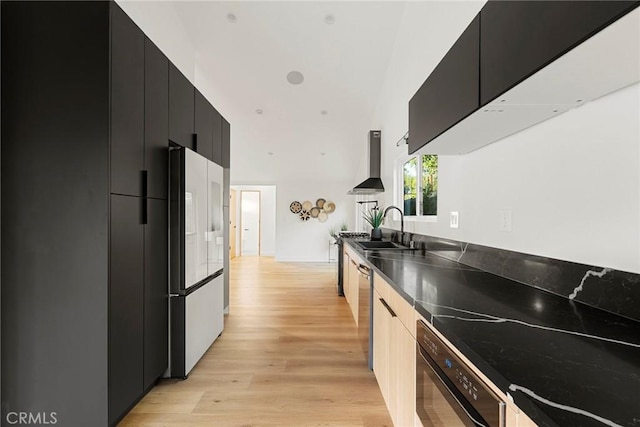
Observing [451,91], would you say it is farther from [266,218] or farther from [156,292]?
[266,218]

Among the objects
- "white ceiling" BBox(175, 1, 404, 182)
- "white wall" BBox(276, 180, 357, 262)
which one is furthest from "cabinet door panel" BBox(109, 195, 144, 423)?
"white wall" BBox(276, 180, 357, 262)

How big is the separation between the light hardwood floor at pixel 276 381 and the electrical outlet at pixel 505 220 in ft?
4.26

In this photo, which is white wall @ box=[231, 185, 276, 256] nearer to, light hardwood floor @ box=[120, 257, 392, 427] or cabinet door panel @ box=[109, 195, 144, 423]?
light hardwood floor @ box=[120, 257, 392, 427]

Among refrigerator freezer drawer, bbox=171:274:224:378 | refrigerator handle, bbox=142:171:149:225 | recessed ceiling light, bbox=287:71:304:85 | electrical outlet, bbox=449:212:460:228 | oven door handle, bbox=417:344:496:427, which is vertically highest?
recessed ceiling light, bbox=287:71:304:85

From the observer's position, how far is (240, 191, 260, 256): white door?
1009 centimetres

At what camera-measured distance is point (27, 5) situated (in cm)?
160

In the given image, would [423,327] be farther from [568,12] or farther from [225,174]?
[225,174]

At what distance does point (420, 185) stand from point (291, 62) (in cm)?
281

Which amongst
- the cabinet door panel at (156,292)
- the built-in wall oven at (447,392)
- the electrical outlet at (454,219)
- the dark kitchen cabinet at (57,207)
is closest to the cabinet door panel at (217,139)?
the cabinet door panel at (156,292)

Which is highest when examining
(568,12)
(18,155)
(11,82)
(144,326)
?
(11,82)

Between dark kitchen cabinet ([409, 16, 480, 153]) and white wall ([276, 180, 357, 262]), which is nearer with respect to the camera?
dark kitchen cabinet ([409, 16, 480, 153])

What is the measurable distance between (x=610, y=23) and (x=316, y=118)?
18.3 ft

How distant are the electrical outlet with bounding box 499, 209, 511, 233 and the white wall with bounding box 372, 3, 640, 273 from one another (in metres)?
0.03

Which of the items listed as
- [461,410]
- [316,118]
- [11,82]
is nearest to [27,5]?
[11,82]
